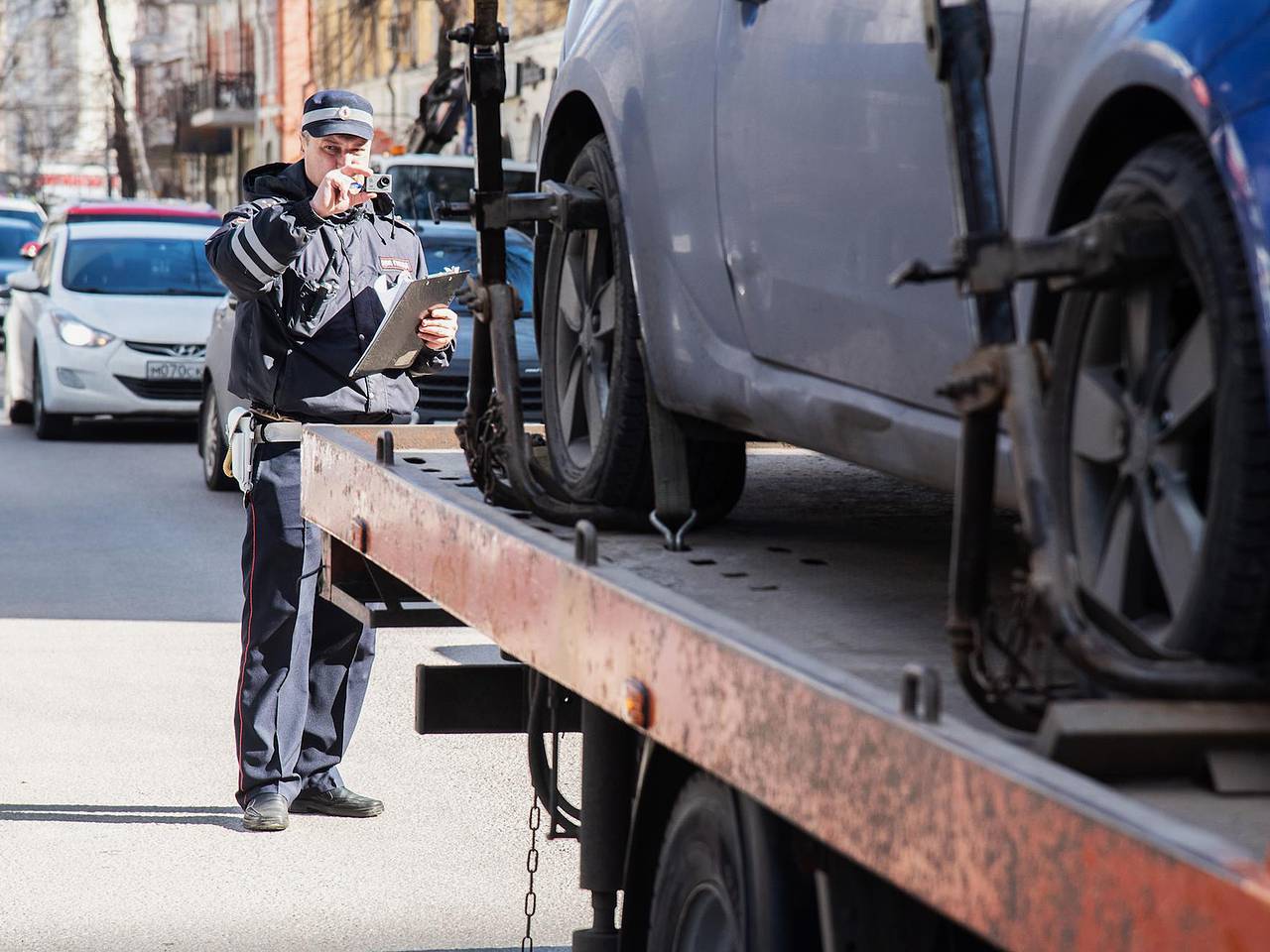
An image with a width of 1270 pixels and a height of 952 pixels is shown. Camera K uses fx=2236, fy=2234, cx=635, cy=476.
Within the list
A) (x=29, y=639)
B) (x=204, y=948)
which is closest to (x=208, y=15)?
(x=29, y=639)

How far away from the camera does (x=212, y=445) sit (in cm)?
1389

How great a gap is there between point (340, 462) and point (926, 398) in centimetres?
198

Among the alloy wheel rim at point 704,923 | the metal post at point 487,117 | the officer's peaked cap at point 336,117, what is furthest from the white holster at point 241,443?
the alloy wheel rim at point 704,923

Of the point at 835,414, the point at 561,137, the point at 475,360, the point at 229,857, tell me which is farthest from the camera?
the point at 229,857

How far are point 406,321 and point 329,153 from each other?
1.22 metres

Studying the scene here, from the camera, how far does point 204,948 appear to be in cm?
498

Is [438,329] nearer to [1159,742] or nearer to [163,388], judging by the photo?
[1159,742]

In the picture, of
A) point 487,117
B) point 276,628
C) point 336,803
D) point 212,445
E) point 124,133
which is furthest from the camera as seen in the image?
point 124,133

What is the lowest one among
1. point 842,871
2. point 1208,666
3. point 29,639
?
point 29,639

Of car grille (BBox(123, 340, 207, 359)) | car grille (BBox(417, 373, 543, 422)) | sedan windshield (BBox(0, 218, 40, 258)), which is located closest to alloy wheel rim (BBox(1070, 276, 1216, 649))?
car grille (BBox(417, 373, 543, 422))

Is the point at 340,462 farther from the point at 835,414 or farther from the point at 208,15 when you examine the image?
the point at 208,15

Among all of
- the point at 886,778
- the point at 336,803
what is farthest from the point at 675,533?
the point at 336,803

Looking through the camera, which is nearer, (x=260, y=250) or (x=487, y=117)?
(x=487, y=117)

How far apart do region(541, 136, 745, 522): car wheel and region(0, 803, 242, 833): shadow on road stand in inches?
89.2
